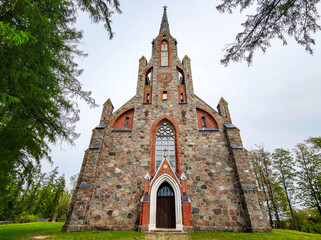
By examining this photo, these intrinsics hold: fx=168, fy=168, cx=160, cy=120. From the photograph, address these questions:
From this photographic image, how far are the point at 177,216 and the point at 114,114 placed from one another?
885 centimetres

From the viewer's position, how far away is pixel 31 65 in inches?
203

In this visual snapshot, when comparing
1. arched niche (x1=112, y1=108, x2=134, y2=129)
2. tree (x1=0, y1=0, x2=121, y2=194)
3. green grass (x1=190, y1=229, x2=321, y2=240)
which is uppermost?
arched niche (x1=112, y1=108, x2=134, y2=129)

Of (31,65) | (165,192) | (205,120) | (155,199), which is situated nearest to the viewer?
(31,65)

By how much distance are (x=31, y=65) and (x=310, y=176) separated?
26.0 m

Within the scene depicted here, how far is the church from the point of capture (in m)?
9.57

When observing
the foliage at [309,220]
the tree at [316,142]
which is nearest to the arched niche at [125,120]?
the foliage at [309,220]

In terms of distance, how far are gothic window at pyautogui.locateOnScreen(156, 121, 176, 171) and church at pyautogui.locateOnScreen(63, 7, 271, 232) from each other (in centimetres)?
7

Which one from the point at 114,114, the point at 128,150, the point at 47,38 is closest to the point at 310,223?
the point at 128,150

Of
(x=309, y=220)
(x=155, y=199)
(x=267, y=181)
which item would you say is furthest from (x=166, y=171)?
(x=309, y=220)

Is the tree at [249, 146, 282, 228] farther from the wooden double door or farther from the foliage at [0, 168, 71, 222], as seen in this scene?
the foliage at [0, 168, 71, 222]

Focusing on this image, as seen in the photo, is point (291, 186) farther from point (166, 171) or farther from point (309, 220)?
point (166, 171)

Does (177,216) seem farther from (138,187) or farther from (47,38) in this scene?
(47,38)

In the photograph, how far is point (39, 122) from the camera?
6551mm

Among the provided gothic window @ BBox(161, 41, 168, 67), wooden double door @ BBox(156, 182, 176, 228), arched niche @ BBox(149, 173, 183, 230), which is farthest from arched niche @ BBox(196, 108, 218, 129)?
gothic window @ BBox(161, 41, 168, 67)
